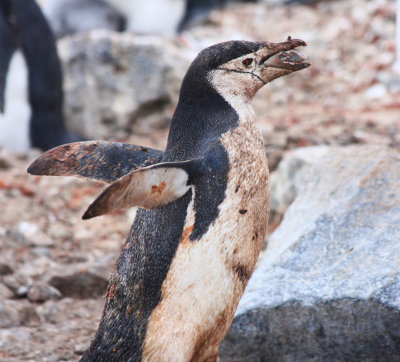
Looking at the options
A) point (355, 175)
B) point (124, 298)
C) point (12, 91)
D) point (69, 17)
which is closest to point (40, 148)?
point (12, 91)

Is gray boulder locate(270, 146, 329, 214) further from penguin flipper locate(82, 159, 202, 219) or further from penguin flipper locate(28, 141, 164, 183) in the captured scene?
penguin flipper locate(82, 159, 202, 219)

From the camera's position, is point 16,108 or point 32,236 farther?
point 16,108

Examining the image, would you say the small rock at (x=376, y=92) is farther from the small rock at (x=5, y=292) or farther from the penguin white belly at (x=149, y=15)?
the small rock at (x=5, y=292)

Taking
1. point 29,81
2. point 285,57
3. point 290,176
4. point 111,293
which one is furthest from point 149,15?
point 111,293

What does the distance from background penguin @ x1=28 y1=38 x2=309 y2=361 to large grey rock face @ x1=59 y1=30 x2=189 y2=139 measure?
11.8 ft

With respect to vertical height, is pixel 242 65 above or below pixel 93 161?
above

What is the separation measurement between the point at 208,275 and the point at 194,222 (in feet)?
0.47

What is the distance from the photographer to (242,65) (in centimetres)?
186

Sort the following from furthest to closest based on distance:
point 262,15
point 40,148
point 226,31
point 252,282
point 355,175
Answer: point 262,15 < point 226,31 < point 40,148 < point 355,175 < point 252,282

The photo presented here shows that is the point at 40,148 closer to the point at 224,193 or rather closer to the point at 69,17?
the point at 69,17

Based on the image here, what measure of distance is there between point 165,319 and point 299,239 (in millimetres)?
780

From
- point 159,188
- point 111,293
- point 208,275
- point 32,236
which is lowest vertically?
point 32,236

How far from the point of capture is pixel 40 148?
16.3 ft

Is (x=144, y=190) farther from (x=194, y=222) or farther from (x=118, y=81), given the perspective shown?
(x=118, y=81)
